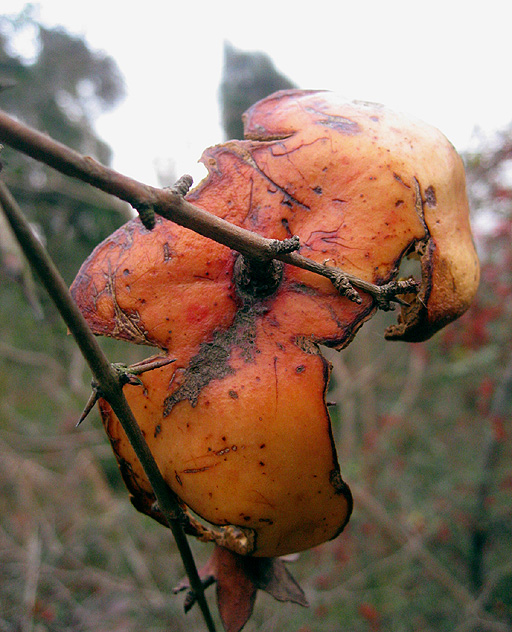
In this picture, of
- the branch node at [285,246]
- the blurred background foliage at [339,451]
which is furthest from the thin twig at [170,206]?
the blurred background foliage at [339,451]

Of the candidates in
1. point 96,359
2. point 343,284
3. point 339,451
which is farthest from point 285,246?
point 339,451

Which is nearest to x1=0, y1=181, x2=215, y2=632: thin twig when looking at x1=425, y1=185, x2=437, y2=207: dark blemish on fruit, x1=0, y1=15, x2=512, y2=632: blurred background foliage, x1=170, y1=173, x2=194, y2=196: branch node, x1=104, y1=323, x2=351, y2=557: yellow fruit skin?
x1=104, y1=323, x2=351, y2=557: yellow fruit skin

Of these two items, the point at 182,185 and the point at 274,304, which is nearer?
the point at 182,185

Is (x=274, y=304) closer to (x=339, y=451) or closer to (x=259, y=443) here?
(x=259, y=443)

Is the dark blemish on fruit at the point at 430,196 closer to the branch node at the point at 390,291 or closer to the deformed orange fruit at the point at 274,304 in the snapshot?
the deformed orange fruit at the point at 274,304

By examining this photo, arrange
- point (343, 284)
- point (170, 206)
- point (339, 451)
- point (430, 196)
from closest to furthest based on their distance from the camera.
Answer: point (170, 206), point (343, 284), point (430, 196), point (339, 451)

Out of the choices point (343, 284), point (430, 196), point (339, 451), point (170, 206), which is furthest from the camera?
point (339, 451)
